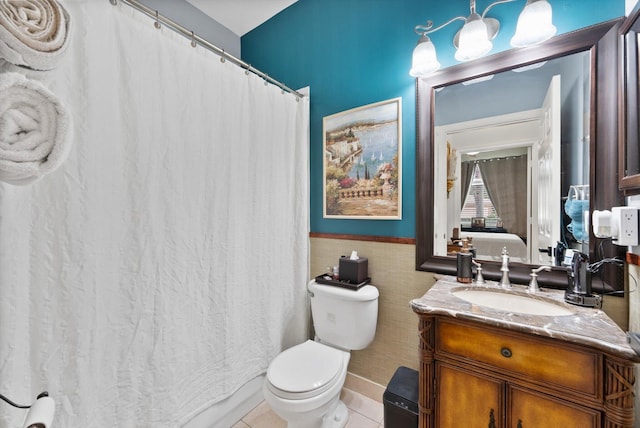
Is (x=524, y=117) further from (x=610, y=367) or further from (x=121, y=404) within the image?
(x=121, y=404)

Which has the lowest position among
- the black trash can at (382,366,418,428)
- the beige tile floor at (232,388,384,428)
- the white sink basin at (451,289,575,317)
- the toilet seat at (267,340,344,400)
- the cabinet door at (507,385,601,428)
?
the beige tile floor at (232,388,384,428)

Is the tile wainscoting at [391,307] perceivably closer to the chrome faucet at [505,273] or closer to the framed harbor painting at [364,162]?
the framed harbor painting at [364,162]

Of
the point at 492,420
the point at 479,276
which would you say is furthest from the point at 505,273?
the point at 492,420

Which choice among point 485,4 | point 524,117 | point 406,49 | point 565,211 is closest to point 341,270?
point 565,211

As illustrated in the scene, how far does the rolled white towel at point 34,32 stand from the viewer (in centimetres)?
58

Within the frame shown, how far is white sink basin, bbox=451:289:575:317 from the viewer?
3.33 feet

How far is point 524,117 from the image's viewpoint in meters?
1.21

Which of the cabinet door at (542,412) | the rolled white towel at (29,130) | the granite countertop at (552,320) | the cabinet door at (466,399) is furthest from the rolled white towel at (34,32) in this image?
the cabinet door at (542,412)

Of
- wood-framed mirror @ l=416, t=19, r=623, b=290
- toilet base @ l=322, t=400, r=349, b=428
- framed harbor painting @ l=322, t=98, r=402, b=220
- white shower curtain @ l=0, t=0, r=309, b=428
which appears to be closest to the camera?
white shower curtain @ l=0, t=0, r=309, b=428

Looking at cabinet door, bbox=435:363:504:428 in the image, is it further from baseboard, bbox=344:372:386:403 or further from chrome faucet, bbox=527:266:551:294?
baseboard, bbox=344:372:386:403

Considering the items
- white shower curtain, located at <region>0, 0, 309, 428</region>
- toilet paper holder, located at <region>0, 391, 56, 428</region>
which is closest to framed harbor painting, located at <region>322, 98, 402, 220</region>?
white shower curtain, located at <region>0, 0, 309, 428</region>

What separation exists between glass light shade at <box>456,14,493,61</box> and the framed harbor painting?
0.40m

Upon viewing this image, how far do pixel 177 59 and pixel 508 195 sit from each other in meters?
1.70

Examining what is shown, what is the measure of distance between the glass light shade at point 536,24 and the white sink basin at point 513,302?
1.07m
